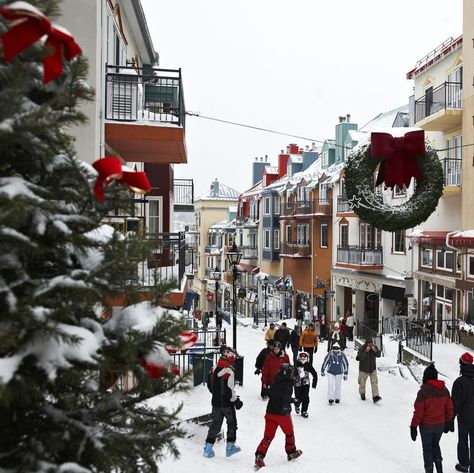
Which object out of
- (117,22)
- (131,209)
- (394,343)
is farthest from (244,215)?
(131,209)

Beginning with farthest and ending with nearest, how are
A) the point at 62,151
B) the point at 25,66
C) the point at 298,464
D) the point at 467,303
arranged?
1. the point at 467,303
2. the point at 298,464
3. the point at 62,151
4. the point at 25,66

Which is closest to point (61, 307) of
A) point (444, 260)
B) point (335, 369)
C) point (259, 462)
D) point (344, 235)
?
point (259, 462)

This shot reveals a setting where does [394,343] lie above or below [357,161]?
below

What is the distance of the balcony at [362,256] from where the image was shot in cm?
3102

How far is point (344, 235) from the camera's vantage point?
116 feet

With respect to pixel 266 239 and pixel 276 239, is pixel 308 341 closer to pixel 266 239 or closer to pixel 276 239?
pixel 276 239

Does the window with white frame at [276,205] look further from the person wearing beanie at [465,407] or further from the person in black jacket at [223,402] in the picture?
the person wearing beanie at [465,407]

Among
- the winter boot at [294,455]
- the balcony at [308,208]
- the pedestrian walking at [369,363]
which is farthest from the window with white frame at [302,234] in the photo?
the winter boot at [294,455]

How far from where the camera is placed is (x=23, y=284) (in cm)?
285

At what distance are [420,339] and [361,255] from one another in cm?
1526

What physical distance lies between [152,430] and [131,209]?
140 centimetres

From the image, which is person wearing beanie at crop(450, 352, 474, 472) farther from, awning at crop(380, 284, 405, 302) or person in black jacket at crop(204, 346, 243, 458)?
awning at crop(380, 284, 405, 302)

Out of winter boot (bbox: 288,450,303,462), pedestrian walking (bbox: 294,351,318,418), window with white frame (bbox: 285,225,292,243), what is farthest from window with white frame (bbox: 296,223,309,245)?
winter boot (bbox: 288,450,303,462)

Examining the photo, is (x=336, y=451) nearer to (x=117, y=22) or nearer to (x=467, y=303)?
(x=117, y=22)
